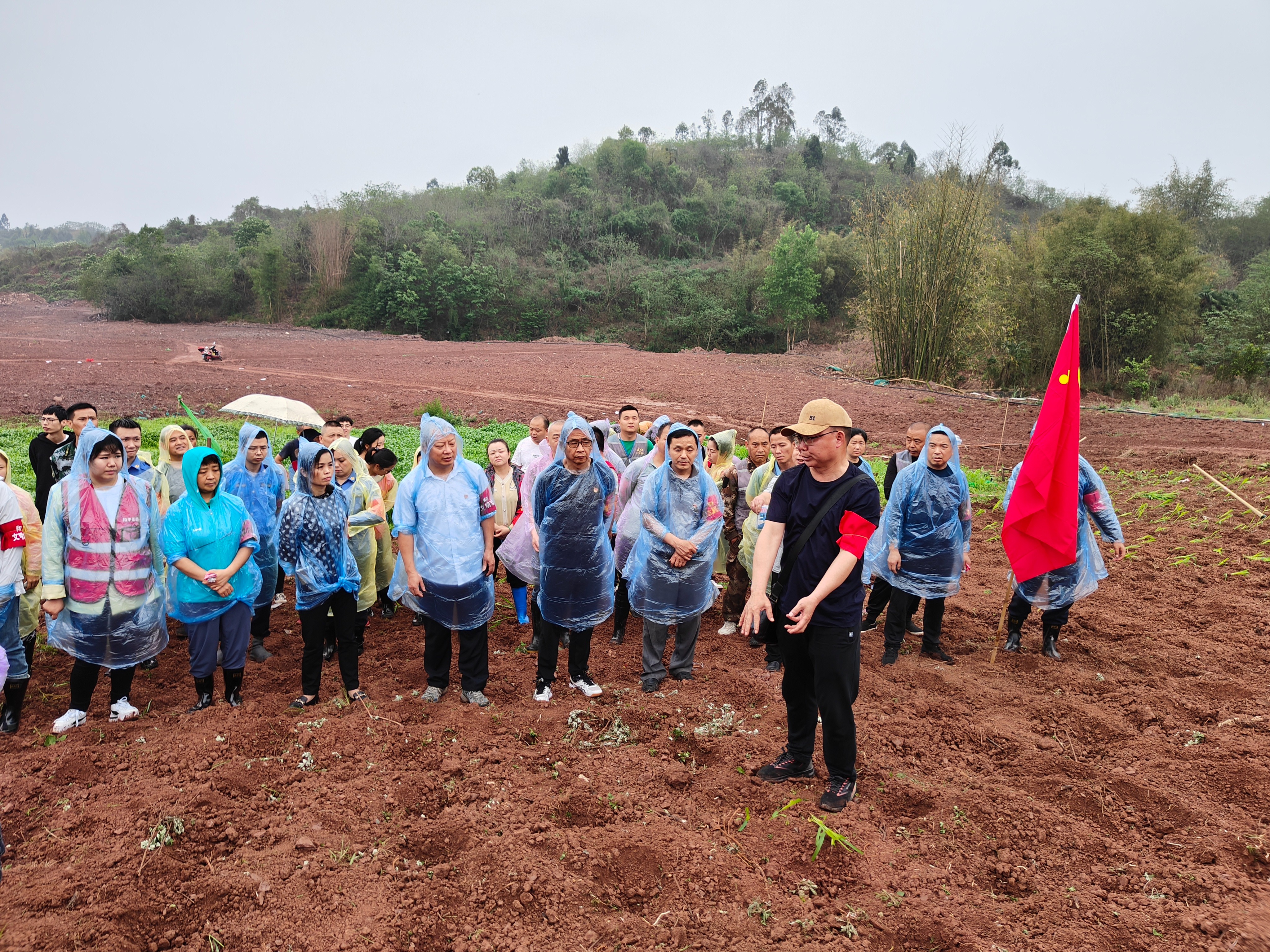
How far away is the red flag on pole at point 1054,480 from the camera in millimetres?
4117

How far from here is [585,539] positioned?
4059 mm

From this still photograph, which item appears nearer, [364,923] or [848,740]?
[364,923]

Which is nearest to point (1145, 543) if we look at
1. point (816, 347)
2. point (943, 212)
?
point (943, 212)

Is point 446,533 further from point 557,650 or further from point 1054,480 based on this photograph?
point 1054,480

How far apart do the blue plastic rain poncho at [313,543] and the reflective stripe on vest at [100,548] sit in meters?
0.69

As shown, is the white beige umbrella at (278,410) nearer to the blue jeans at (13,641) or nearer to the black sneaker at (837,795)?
the blue jeans at (13,641)

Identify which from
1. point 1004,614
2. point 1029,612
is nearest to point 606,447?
point 1004,614

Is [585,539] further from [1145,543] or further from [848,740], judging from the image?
[1145,543]

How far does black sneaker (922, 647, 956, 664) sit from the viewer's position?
4.71 meters

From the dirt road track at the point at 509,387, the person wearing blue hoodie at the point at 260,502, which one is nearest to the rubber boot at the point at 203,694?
the person wearing blue hoodie at the point at 260,502

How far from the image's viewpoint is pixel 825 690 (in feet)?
9.71

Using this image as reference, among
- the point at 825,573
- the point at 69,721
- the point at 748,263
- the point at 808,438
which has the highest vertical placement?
the point at 748,263

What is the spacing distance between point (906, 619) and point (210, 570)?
4122 millimetres

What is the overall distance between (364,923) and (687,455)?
8.67ft
